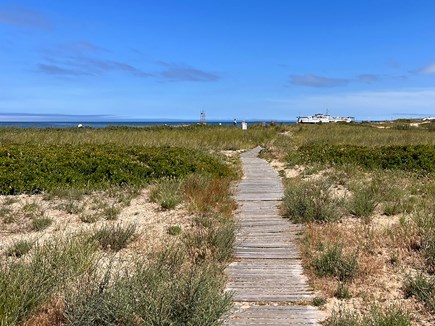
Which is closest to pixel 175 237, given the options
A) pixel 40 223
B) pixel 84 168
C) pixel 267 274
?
pixel 267 274

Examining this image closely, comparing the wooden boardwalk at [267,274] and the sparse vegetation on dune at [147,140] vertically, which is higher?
the sparse vegetation on dune at [147,140]

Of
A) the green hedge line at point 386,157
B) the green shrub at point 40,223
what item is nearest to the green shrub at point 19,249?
the green shrub at point 40,223

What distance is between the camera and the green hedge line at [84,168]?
10.1 meters

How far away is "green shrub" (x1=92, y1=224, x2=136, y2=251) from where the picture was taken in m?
5.87

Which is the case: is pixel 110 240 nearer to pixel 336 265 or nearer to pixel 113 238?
pixel 113 238

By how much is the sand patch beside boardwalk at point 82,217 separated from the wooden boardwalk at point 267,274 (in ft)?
4.24

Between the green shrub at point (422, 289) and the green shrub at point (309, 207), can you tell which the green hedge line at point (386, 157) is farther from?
the green shrub at point (422, 289)

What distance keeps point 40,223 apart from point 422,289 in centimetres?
623

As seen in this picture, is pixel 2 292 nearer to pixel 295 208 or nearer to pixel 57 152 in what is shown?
pixel 295 208

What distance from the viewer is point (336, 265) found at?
474 cm

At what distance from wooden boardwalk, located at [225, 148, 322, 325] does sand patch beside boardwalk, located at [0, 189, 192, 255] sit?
1291 mm

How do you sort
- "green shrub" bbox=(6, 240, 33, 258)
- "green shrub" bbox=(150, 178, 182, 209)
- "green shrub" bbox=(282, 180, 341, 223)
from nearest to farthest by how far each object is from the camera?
"green shrub" bbox=(6, 240, 33, 258) < "green shrub" bbox=(282, 180, 341, 223) < "green shrub" bbox=(150, 178, 182, 209)

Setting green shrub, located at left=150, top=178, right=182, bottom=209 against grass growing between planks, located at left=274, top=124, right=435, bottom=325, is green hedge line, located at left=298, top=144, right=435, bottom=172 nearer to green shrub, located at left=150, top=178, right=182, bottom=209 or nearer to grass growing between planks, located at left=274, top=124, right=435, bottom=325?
grass growing between planks, located at left=274, top=124, right=435, bottom=325

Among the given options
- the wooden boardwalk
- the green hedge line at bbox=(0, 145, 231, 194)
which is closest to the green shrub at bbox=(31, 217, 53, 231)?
the green hedge line at bbox=(0, 145, 231, 194)
